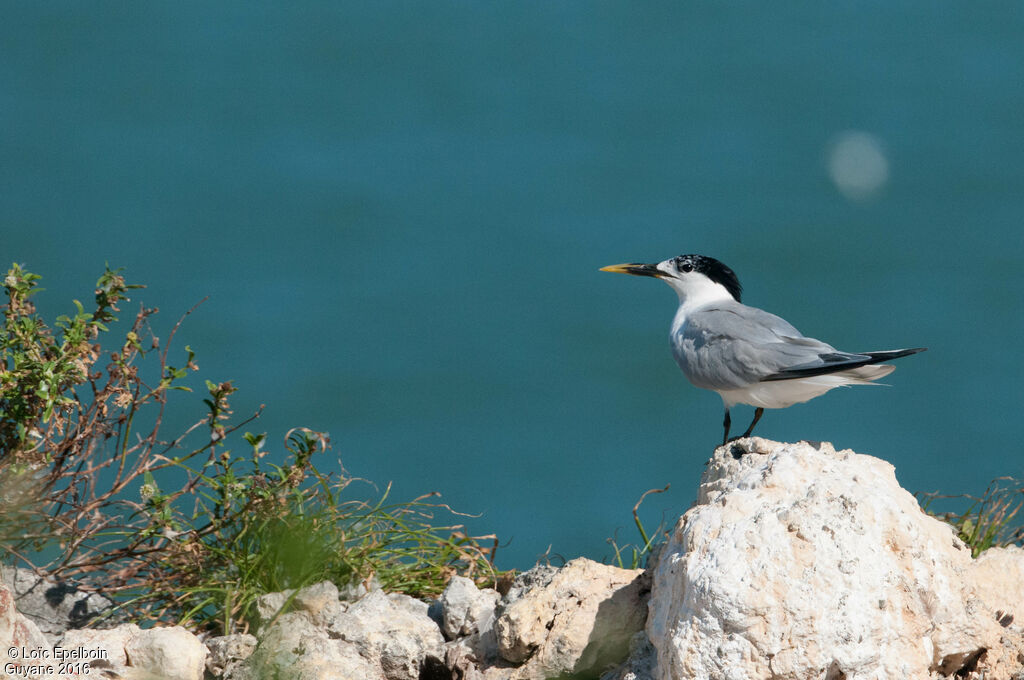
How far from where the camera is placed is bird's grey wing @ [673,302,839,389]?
15.3 ft

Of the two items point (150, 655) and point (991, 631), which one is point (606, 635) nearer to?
point (991, 631)

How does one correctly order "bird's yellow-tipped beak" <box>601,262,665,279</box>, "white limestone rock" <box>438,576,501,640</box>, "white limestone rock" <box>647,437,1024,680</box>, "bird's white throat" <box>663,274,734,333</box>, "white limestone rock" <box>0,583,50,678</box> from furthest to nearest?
1. "bird's yellow-tipped beak" <box>601,262,665,279</box>
2. "bird's white throat" <box>663,274,734,333</box>
3. "white limestone rock" <box>438,576,501,640</box>
4. "white limestone rock" <box>0,583,50,678</box>
5. "white limestone rock" <box>647,437,1024,680</box>

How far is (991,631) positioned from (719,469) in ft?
2.78

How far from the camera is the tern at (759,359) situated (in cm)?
459

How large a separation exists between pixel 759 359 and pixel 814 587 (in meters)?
1.84

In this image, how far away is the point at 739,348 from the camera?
4.77 m

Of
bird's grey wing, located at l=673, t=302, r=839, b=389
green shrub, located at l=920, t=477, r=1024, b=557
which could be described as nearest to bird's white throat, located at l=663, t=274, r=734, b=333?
bird's grey wing, located at l=673, t=302, r=839, b=389

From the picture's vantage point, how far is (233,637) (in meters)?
3.79

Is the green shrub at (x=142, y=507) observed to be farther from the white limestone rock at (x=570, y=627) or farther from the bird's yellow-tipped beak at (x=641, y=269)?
the bird's yellow-tipped beak at (x=641, y=269)

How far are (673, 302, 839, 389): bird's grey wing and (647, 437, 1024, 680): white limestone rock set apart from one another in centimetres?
131

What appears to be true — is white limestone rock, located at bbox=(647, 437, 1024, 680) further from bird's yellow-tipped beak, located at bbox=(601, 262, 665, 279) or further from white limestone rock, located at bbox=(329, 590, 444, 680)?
bird's yellow-tipped beak, located at bbox=(601, 262, 665, 279)

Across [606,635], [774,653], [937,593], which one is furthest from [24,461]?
[937,593]

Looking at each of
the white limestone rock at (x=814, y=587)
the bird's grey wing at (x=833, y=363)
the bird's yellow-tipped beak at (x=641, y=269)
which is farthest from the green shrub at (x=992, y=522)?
the bird's yellow-tipped beak at (x=641, y=269)

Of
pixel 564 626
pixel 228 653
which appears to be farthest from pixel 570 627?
pixel 228 653
